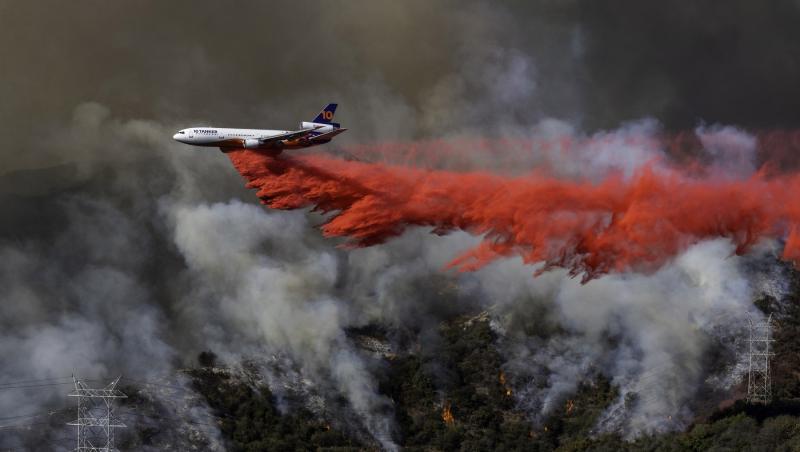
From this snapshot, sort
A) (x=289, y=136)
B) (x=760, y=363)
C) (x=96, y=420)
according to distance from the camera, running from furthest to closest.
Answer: (x=760, y=363) < (x=96, y=420) < (x=289, y=136)

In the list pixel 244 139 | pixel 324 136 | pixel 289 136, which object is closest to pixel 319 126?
pixel 324 136

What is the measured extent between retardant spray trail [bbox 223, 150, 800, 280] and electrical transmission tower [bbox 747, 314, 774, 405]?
25886mm

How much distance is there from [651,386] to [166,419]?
131 ft

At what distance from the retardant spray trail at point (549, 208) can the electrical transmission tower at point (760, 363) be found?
25886 millimetres

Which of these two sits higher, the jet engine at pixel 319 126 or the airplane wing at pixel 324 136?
the jet engine at pixel 319 126

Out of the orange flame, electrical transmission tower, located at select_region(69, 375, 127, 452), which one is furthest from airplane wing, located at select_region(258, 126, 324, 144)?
the orange flame

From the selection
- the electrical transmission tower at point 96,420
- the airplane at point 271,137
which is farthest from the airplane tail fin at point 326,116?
the electrical transmission tower at point 96,420

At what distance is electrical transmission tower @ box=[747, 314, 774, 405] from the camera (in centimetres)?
10500

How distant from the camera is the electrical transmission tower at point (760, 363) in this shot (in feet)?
344

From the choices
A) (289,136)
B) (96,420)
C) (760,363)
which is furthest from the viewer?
(760,363)

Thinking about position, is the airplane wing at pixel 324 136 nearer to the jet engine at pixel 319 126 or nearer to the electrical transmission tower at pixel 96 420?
the jet engine at pixel 319 126

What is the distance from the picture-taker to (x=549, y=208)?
80938 mm

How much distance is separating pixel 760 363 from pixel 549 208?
37.4 metres

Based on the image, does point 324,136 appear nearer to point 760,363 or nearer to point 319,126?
point 319,126
